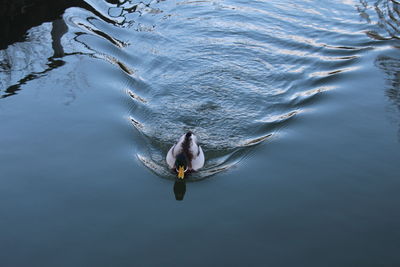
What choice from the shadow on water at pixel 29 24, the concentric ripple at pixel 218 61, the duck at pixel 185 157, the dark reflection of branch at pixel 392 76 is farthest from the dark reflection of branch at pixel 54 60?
the dark reflection of branch at pixel 392 76

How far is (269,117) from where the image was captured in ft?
32.2

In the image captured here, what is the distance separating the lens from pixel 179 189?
8094 mm

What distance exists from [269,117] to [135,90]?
2.92 meters

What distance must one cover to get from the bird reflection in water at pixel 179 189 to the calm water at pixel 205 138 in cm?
5

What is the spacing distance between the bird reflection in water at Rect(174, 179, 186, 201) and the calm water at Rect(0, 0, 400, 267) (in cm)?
5

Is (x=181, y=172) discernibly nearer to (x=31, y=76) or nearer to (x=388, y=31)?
(x=31, y=76)

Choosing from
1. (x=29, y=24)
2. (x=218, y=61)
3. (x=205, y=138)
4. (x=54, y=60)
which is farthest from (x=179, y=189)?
(x=29, y=24)

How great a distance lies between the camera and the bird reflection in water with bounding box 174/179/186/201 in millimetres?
7926

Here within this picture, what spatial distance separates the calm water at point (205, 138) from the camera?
6934mm

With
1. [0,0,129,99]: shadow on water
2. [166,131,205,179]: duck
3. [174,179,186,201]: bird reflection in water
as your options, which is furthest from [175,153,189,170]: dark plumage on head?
[0,0,129,99]: shadow on water

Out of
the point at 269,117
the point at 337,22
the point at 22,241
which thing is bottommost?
the point at 22,241

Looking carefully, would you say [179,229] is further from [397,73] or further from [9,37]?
[9,37]

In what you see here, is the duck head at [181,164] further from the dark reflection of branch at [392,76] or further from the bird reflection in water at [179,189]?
Answer: the dark reflection of branch at [392,76]

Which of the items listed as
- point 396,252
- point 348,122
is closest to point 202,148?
point 348,122
